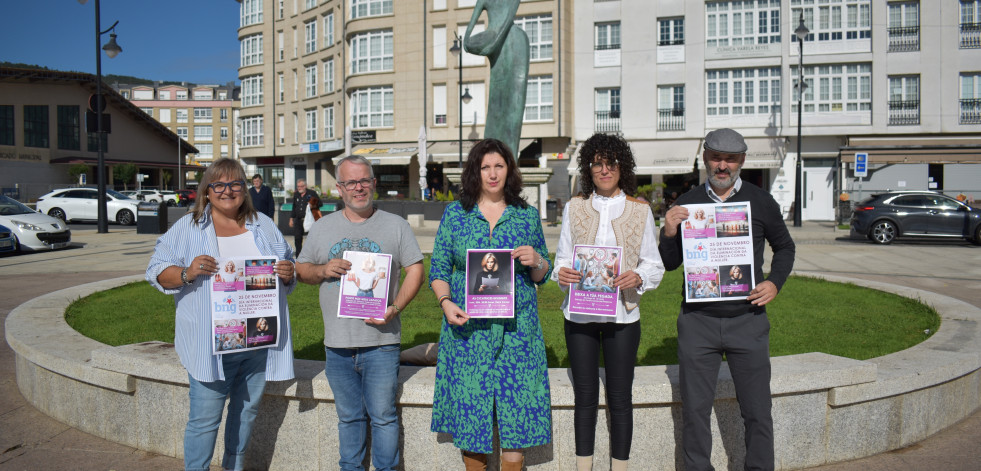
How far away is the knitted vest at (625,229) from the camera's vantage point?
361 cm

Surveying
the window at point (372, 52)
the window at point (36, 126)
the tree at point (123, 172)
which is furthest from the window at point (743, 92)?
the window at point (36, 126)

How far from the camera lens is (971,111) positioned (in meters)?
30.5

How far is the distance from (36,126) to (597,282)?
5477cm

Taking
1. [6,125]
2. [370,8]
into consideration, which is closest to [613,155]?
[370,8]

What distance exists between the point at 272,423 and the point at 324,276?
126cm

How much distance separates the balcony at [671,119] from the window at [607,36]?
392 cm

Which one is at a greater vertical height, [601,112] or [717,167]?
[601,112]

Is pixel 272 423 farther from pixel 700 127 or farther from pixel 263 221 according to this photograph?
pixel 700 127

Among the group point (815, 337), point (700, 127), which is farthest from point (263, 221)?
point (700, 127)

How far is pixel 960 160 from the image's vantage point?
29562mm

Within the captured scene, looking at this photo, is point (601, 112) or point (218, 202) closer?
point (218, 202)

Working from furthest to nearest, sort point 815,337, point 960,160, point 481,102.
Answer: point 481,102 → point 960,160 → point 815,337

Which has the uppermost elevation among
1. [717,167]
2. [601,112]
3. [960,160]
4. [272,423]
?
[601,112]

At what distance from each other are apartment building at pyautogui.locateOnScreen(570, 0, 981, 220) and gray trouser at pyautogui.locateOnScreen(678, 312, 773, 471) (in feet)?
93.0
